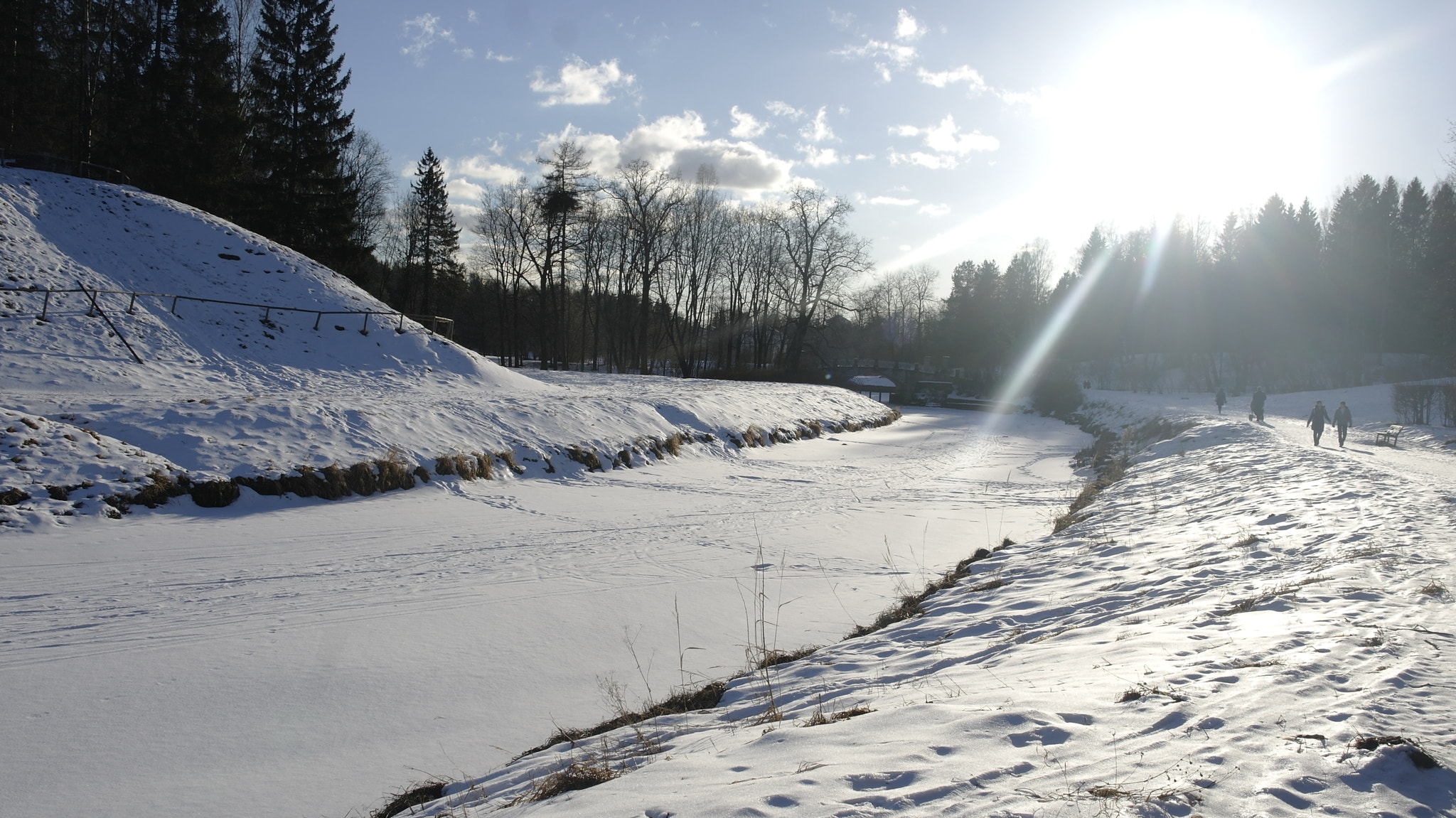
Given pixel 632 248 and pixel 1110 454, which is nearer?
pixel 1110 454

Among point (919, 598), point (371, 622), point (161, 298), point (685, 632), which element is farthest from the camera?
point (161, 298)

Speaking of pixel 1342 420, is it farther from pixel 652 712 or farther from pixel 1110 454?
pixel 652 712

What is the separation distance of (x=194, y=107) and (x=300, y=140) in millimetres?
4194

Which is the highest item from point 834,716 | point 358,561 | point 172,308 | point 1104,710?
point 172,308

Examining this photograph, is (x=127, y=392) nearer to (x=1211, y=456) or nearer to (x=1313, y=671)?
(x=1313, y=671)

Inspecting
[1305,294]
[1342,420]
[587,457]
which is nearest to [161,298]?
[587,457]

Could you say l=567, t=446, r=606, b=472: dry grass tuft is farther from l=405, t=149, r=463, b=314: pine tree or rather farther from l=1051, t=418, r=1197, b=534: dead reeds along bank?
l=405, t=149, r=463, b=314: pine tree

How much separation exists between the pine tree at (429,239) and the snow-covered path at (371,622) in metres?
36.9

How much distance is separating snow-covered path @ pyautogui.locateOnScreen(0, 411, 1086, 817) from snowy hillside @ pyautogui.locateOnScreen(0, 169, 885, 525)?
1220mm

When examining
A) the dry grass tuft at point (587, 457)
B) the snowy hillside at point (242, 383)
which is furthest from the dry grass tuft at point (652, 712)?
the dry grass tuft at point (587, 457)

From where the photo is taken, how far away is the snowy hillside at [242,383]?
1004cm

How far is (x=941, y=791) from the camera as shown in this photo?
104 inches

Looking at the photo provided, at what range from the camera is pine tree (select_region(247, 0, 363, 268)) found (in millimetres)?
33344

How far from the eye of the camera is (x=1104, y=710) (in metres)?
3.37
